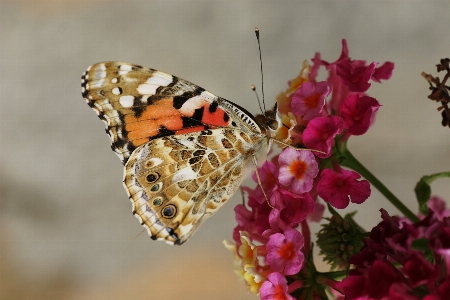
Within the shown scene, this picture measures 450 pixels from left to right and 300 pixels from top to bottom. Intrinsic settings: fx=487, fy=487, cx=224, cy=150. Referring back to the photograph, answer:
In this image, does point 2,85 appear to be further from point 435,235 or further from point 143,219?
point 435,235

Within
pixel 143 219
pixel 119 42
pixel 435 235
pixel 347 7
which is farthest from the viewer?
pixel 119 42

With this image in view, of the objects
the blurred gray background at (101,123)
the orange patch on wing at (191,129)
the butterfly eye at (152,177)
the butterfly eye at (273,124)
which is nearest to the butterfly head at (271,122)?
the butterfly eye at (273,124)

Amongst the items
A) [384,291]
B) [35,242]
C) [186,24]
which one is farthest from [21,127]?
[384,291]

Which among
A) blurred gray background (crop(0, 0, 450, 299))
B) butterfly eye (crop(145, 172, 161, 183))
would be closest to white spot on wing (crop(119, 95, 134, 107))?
butterfly eye (crop(145, 172, 161, 183))

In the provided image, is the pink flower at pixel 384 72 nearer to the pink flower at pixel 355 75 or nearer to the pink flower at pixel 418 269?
the pink flower at pixel 355 75

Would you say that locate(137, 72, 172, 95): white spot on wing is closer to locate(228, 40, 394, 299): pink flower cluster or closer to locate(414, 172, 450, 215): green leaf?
locate(228, 40, 394, 299): pink flower cluster

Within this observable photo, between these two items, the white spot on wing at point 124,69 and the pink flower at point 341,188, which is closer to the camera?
the pink flower at point 341,188
